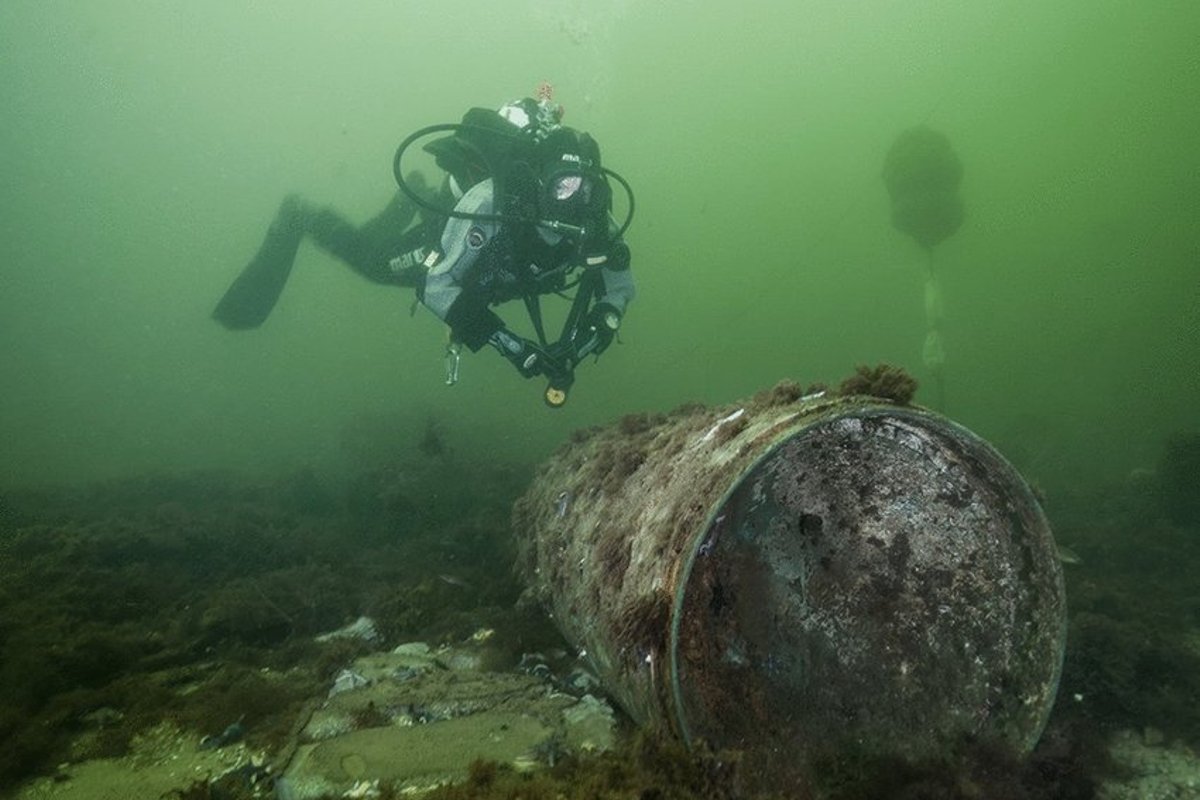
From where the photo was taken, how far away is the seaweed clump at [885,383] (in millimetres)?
2385

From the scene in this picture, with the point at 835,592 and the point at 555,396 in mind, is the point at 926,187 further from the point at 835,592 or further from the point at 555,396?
the point at 835,592

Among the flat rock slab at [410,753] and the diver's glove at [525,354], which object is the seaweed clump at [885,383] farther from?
the diver's glove at [525,354]

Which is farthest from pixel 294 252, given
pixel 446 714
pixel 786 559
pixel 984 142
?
pixel 984 142

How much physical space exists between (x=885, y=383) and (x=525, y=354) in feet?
11.8

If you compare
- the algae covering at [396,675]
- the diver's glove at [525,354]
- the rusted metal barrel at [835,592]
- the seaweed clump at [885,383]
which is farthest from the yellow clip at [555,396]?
the seaweed clump at [885,383]

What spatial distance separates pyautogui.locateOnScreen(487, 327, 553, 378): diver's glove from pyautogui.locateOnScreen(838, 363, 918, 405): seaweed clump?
3.38 m

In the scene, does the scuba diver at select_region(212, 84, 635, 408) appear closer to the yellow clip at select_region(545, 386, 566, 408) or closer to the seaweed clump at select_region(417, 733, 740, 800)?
the yellow clip at select_region(545, 386, 566, 408)

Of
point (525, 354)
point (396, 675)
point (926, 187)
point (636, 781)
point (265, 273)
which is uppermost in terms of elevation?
point (926, 187)

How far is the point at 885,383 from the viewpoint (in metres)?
2.41

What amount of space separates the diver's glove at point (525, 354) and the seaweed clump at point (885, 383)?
3.38m

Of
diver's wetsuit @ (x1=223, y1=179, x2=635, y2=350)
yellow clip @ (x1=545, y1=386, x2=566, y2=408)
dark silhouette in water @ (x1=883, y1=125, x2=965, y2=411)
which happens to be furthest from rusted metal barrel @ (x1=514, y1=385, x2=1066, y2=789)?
dark silhouette in water @ (x1=883, y1=125, x2=965, y2=411)

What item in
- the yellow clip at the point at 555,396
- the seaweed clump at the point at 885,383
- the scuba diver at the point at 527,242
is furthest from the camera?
the scuba diver at the point at 527,242

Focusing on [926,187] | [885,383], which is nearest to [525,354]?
[885,383]

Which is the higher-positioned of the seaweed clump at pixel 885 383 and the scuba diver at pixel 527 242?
the scuba diver at pixel 527 242
